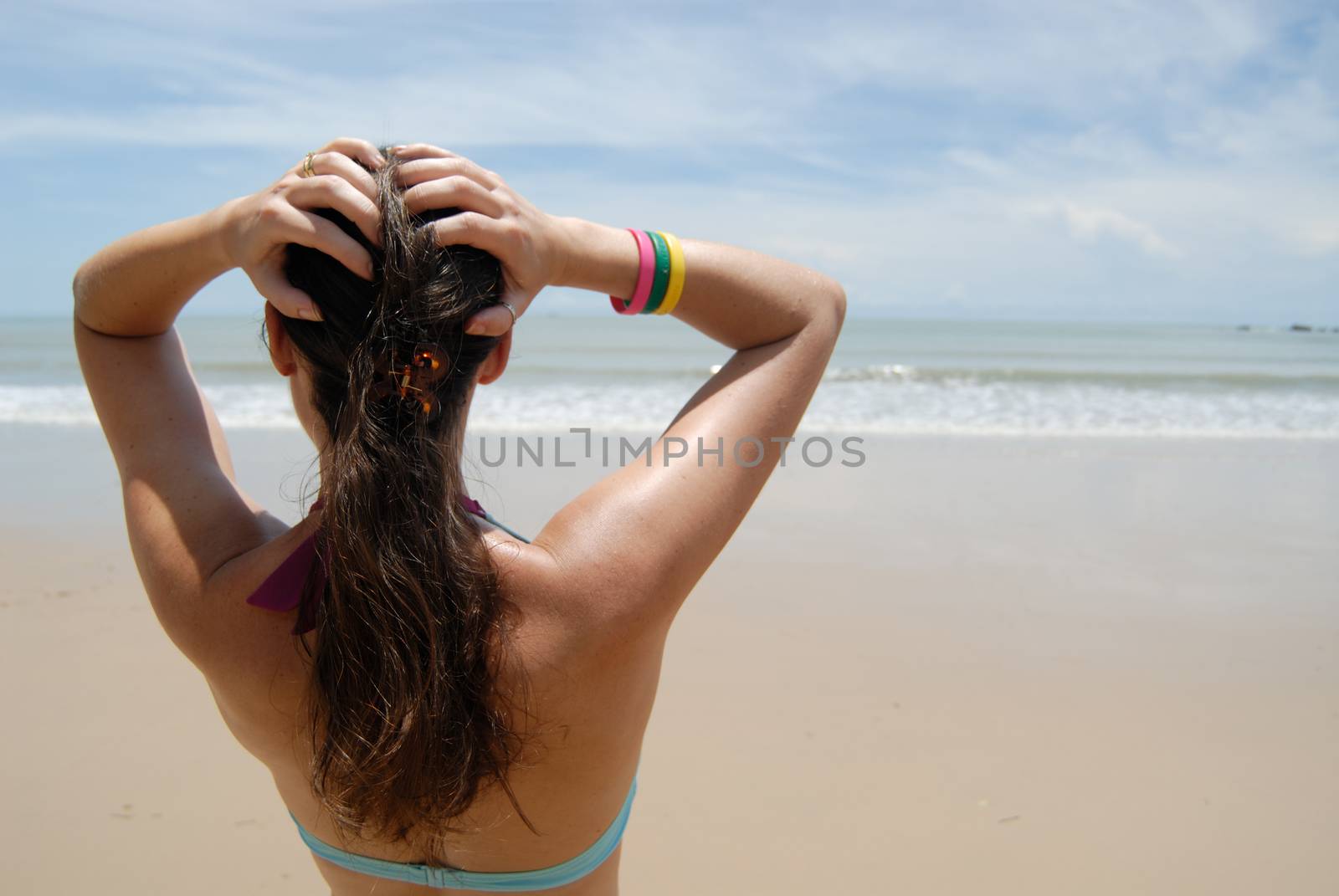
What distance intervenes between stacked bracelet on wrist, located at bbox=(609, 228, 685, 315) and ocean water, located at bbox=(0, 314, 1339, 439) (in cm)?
501

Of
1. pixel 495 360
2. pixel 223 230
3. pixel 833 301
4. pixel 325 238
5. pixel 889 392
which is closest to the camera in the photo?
pixel 325 238

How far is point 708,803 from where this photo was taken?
10.7ft

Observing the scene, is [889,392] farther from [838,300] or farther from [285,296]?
[285,296]

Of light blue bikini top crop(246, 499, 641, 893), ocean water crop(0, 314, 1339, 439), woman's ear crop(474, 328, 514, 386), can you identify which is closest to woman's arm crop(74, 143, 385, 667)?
light blue bikini top crop(246, 499, 641, 893)

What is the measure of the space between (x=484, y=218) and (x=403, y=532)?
35 cm

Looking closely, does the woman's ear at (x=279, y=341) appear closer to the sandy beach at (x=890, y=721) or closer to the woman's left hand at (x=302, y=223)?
the woman's left hand at (x=302, y=223)

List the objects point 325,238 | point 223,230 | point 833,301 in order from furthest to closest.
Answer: point 833,301 < point 223,230 < point 325,238

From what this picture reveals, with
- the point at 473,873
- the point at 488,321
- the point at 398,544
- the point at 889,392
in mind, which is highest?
the point at 488,321

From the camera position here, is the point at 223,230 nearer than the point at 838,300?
Yes

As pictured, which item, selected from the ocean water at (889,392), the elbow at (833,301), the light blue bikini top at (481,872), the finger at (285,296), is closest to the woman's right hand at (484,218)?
the finger at (285,296)

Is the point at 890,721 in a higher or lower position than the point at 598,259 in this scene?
lower

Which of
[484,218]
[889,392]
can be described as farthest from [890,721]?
[889,392]

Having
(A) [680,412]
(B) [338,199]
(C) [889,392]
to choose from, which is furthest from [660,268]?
(C) [889,392]

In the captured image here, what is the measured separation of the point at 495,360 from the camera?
3.76 feet
